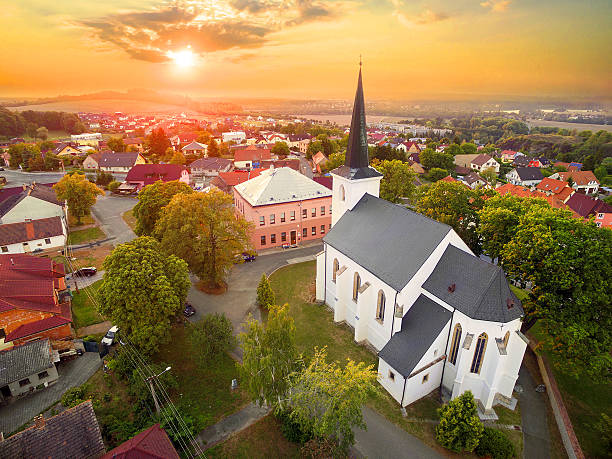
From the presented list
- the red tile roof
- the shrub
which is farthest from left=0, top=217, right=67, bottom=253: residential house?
the shrub

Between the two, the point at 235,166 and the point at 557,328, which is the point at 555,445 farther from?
the point at 235,166

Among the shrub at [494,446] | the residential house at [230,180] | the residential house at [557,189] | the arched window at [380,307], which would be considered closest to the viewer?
the shrub at [494,446]

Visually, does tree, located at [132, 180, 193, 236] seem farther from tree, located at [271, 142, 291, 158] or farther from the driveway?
tree, located at [271, 142, 291, 158]

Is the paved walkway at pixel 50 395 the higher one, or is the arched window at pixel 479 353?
the arched window at pixel 479 353

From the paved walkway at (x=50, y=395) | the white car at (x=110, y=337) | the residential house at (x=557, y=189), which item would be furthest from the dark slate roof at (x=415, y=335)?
the residential house at (x=557, y=189)

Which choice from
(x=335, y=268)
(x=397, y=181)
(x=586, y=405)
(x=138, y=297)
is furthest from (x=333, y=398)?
(x=397, y=181)

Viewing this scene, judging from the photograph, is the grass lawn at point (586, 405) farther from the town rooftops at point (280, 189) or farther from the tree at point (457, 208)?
the town rooftops at point (280, 189)

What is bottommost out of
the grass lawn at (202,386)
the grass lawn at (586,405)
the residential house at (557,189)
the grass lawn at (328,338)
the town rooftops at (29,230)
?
the grass lawn at (586,405)
